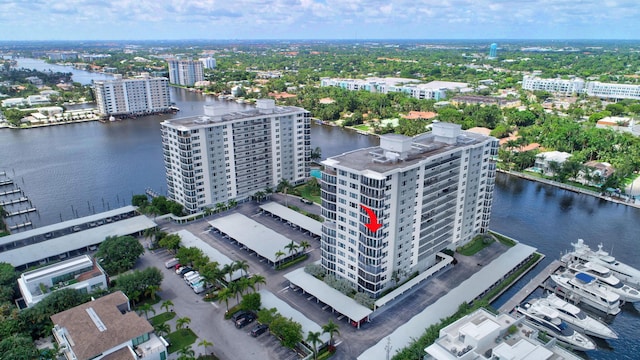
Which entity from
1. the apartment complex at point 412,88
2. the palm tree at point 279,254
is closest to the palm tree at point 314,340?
the palm tree at point 279,254

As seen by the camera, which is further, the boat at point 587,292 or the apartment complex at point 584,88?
the apartment complex at point 584,88

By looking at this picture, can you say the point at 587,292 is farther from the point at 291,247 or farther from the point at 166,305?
the point at 166,305

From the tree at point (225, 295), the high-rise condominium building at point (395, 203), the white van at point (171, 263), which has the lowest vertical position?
the white van at point (171, 263)

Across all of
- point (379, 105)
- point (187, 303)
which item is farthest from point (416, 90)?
point (187, 303)

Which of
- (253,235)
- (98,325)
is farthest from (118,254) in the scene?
(253,235)

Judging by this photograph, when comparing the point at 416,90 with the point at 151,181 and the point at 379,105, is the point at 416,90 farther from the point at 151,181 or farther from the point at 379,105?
the point at 151,181

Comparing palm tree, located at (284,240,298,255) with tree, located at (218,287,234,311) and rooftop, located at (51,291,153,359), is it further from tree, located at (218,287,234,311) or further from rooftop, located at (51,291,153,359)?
rooftop, located at (51,291,153,359)

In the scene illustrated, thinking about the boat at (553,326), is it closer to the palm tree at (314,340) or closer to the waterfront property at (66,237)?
the palm tree at (314,340)
